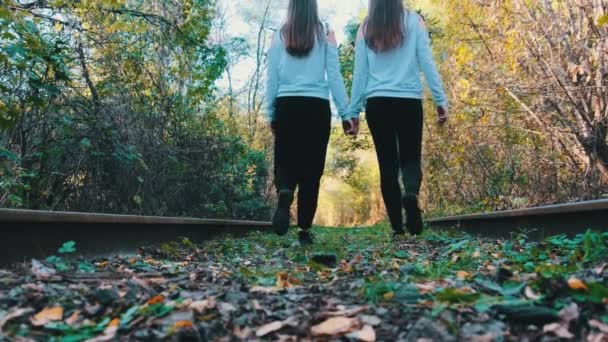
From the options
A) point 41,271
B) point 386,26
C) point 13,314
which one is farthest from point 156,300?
point 386,26

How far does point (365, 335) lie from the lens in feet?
4.55

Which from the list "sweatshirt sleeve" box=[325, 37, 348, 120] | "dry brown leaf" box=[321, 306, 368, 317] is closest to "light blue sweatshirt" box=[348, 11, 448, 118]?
"sweatshirt sleeve" box=[325, 37, 348, 120]

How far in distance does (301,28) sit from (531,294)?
9.93 ft

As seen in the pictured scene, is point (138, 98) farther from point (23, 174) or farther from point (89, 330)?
point (89, 330)

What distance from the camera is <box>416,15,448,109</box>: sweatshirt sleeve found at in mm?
4145

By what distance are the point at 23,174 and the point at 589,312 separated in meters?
4.16

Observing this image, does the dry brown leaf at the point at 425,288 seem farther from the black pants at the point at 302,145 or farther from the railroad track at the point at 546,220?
the black pants at the point at 302,145

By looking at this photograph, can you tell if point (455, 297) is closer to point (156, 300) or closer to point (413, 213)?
point (156, 300)

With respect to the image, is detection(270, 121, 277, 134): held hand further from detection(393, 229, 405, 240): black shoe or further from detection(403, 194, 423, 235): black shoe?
detection(393, 229, 405, 240): black shoe

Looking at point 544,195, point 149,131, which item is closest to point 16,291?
point 149,131

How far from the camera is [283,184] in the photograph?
429cm

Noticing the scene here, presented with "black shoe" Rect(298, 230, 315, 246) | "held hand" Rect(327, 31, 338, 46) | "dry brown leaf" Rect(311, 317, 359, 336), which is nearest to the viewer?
"dry brown leaf" Rect(311, 317, 359, 336)

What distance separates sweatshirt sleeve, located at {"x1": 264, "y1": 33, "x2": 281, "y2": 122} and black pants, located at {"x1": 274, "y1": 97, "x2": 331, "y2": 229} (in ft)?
0.25

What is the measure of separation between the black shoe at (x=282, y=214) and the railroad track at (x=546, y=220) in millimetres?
1715
